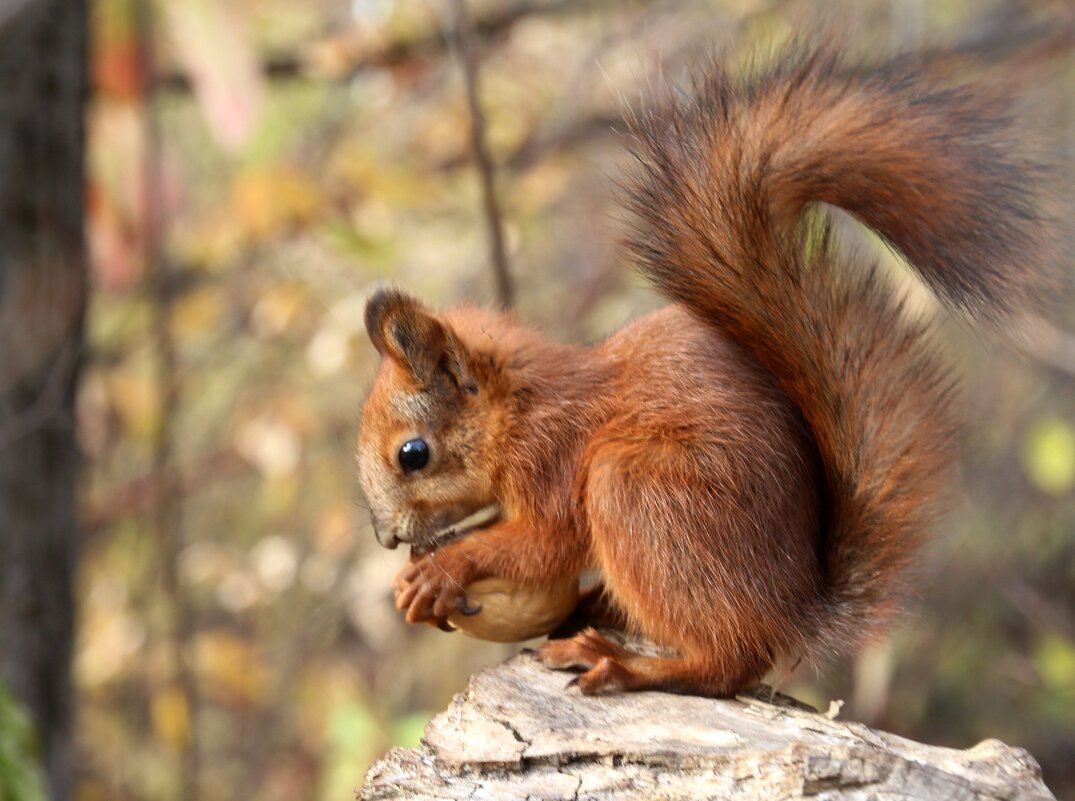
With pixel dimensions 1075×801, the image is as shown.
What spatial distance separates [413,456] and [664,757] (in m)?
0.59

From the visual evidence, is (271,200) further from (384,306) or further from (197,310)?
(384,306)

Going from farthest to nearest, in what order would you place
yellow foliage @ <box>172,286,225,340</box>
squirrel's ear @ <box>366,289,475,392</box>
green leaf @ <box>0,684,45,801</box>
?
yellow foliage @ <box>172,286,225,340</box> < green leaf @ <box>0,684,45,801</box> < squirrel's ear @ <box>366,289,475,392</box>

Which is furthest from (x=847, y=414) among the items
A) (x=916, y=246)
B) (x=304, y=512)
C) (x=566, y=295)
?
(x=304, y=512)

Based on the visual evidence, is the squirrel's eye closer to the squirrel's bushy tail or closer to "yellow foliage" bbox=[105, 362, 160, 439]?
the squirrel's bushy tail

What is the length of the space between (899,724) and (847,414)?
2870 mm

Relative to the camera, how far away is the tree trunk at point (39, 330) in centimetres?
266

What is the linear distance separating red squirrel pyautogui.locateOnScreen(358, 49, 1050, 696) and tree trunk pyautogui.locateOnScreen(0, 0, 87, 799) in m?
1.44

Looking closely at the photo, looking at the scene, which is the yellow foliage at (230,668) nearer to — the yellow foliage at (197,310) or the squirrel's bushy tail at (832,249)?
the yellow foliage at (197,310)

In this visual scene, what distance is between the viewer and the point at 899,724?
4.02 metres

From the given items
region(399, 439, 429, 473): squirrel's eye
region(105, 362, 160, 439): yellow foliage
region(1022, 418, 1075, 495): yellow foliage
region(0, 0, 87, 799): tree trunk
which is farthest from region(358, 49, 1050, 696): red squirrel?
region(105, 362, 160, 439): yellow foliage

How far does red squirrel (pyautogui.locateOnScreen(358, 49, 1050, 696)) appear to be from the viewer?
143 cm

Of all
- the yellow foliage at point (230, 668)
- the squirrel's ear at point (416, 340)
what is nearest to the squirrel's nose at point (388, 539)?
the squirrel's ear at point (416, 340)

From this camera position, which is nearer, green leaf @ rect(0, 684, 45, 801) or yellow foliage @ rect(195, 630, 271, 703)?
green leaf @ rect(0, 684, 45, 801)

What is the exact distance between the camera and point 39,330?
2719 mm
